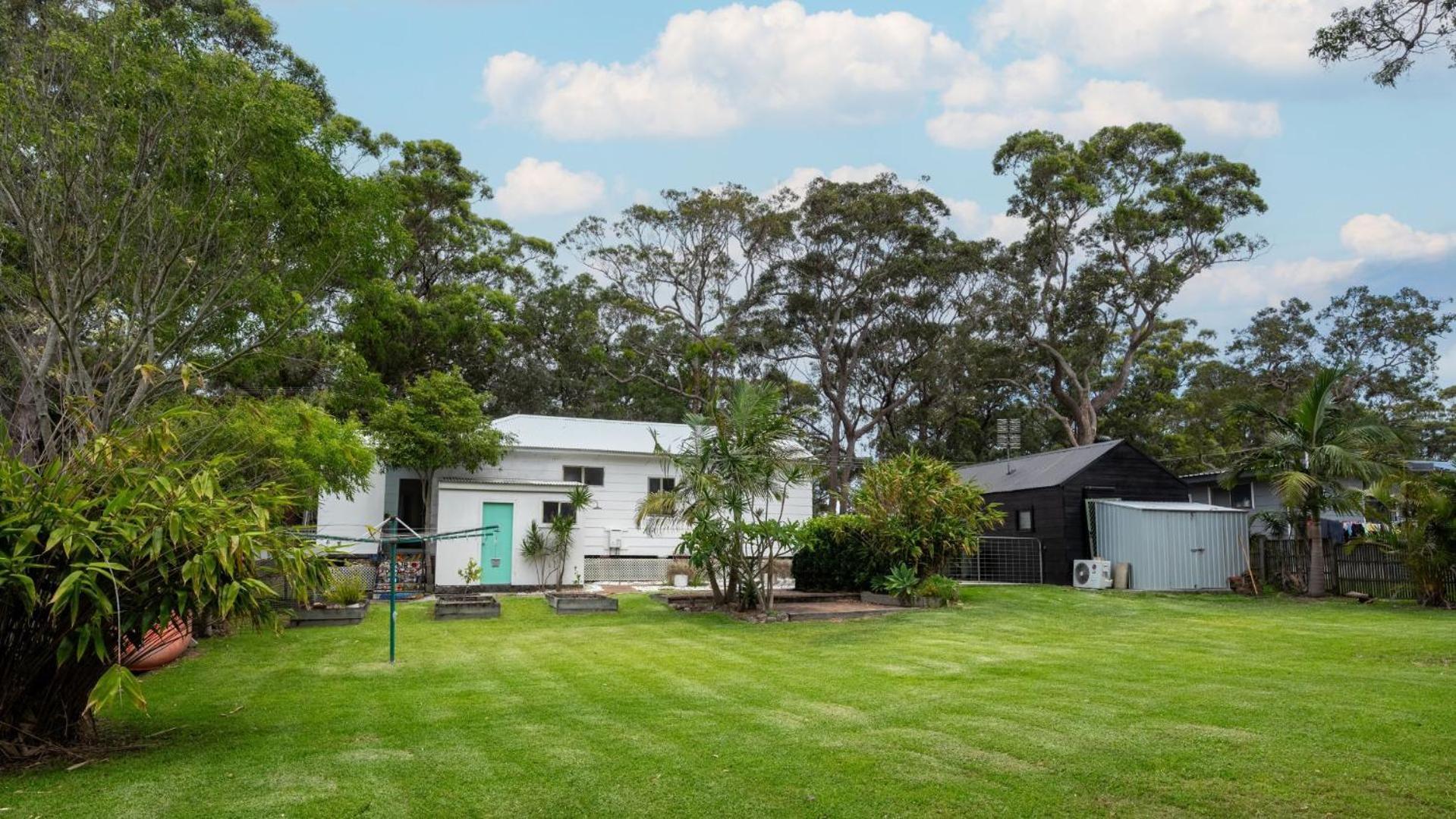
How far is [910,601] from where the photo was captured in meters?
16.7

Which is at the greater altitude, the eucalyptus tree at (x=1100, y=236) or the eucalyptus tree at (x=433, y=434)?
the eucalyptus tree at (x=1100, y=236)

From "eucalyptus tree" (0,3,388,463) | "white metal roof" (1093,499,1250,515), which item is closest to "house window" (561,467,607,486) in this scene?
"white metal roof" (1093,499,1250,515)

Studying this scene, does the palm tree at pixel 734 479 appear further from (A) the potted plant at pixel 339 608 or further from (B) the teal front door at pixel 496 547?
(B) the teal front door at pixel 496 547

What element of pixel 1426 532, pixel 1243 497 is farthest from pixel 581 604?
pixel 1243 497

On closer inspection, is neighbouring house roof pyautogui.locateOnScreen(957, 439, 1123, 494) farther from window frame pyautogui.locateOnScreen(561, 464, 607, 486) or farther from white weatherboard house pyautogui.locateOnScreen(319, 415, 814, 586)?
window frame pyautogui.locateOnScreen(561, 464, 607, 486)

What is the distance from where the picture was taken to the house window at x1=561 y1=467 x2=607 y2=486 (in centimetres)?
2467

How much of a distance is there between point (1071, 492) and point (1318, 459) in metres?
5.26

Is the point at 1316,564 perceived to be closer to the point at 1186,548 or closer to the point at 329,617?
the point at 1186,548

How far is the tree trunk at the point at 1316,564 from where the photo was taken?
1858 cm

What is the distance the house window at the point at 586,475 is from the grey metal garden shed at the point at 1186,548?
1308 cm

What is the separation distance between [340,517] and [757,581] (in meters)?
12.4

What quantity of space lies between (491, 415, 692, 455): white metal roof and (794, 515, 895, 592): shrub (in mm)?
6187

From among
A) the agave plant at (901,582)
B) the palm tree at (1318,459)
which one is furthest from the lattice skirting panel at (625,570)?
the palm tree at (1318,459)

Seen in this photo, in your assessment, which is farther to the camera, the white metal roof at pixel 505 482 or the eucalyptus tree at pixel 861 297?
the eucalyptus tree at pixel 861 297
